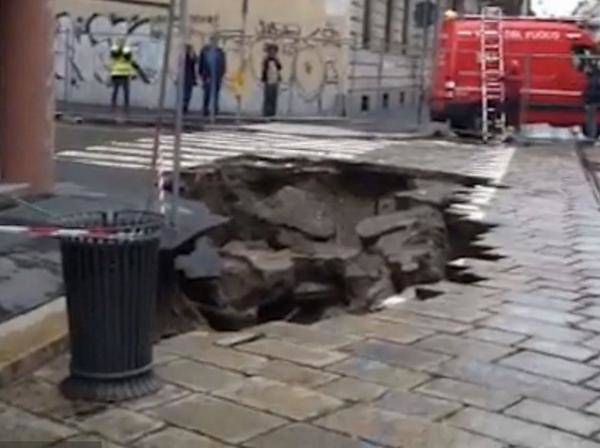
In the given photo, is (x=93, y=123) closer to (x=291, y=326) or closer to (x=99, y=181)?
(x=99, y=181)

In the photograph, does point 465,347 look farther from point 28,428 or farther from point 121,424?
point 28,428

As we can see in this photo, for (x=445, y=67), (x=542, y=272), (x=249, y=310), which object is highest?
(x=445, y=67)

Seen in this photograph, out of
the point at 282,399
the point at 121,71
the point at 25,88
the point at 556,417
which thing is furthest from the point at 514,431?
the point at 121,71

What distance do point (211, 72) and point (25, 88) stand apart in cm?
1467

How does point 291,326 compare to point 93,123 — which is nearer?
point 291,326

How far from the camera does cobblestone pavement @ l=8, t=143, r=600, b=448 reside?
502 cm

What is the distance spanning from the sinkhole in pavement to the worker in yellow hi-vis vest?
37.2 feet

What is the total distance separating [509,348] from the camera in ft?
21.5

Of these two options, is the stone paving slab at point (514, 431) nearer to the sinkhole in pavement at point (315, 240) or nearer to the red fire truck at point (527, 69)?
the sinkhole in pavement at point (315, 240)

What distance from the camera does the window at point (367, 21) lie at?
111 ft

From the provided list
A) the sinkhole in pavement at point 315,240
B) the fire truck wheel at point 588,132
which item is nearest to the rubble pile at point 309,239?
the sinkhole in pavement at point 315,240

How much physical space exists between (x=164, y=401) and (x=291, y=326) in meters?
1.72

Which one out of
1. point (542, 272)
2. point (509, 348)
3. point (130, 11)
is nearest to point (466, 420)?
point (509, 348)

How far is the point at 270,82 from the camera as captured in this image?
27016 millimetres
